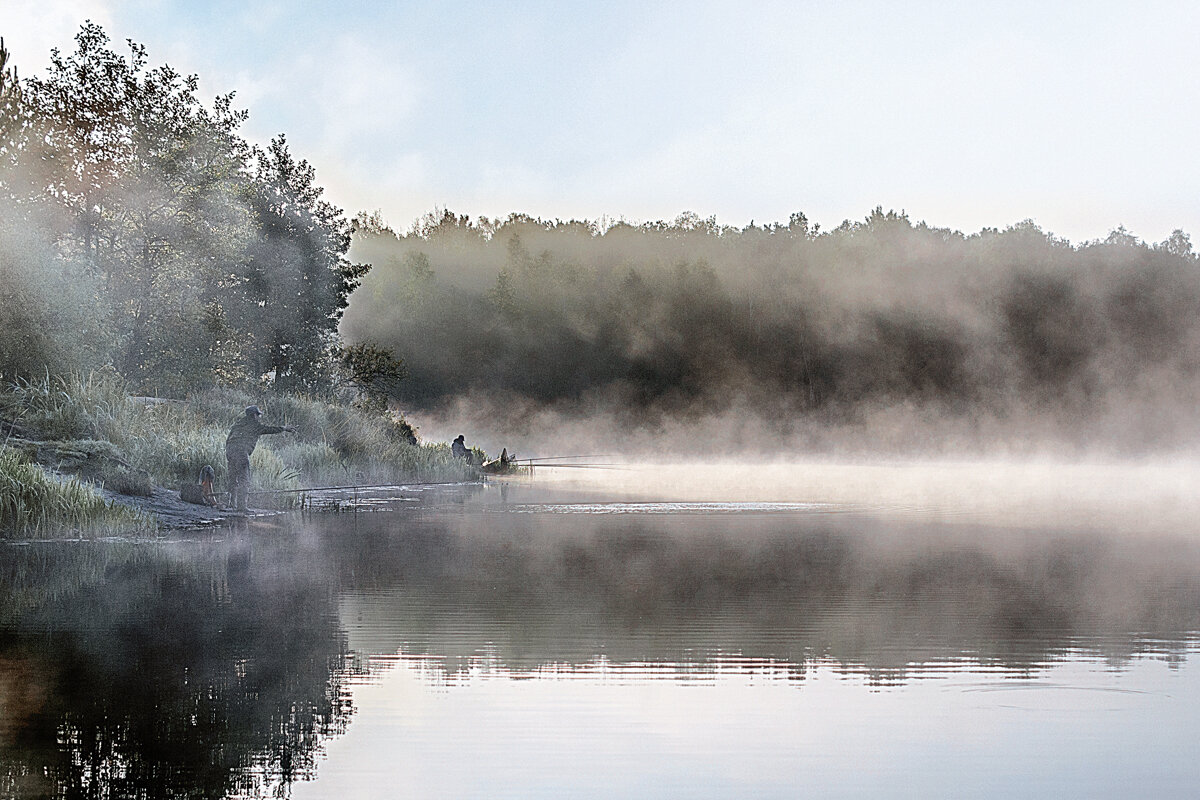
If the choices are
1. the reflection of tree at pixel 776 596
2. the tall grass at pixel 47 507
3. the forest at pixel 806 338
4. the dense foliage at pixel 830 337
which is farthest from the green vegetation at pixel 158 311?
the dense foliage at pixel 830 337

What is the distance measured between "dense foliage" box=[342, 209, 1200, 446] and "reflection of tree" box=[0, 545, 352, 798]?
2995 inches

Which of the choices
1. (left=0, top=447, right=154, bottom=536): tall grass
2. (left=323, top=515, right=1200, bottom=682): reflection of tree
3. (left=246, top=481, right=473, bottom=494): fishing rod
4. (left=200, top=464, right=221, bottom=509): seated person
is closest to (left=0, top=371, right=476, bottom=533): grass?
Answer: (left=0, top=447, right=154, bottom=536): tall grass

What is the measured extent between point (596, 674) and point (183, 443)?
1814 cm

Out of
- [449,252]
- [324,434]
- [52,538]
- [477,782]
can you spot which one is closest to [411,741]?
[477,782]

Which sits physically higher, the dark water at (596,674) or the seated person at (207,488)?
the seated person at (207,488)

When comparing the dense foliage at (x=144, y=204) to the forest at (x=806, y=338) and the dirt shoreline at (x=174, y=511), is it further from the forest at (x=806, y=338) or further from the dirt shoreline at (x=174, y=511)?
the forest at (x=806, y=338)

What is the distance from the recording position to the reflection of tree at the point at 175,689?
17.4ft

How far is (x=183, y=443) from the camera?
2386 centimetres

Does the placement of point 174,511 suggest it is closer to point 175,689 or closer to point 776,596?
point 776,596

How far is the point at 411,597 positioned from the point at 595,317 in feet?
284

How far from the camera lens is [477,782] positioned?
520 centimetres

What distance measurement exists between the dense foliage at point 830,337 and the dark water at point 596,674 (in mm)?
72996

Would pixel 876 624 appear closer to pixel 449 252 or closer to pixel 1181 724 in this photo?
pixel 1181 724

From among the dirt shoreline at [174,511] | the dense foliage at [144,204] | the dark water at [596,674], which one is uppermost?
the dense foliage at [144,204]
